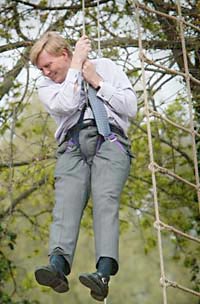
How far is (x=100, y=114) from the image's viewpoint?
3051 mm

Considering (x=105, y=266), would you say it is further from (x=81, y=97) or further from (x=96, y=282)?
(x=81, y=97)

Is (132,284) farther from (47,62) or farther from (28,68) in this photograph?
(47,62)

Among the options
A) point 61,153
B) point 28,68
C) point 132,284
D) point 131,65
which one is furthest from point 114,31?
point 132,284

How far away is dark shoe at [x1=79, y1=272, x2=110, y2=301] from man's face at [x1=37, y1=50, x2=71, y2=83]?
2.49 feet

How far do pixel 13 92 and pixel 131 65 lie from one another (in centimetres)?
103

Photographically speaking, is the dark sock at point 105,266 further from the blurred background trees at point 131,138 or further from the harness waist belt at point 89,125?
the blurred background trees at point 131,138

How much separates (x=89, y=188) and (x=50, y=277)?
40cm

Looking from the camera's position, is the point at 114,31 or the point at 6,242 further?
the point at 6,242

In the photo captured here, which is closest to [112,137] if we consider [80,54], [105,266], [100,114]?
[100,114]

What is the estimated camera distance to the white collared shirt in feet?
9.88

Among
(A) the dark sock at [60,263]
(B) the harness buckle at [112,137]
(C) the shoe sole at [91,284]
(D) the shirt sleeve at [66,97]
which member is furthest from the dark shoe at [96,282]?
(D) the shirt sleeve at [66,97]

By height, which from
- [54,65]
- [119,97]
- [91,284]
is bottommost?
[91,284]

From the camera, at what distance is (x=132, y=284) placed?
984 cm

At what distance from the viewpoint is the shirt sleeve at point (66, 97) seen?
3.00m
